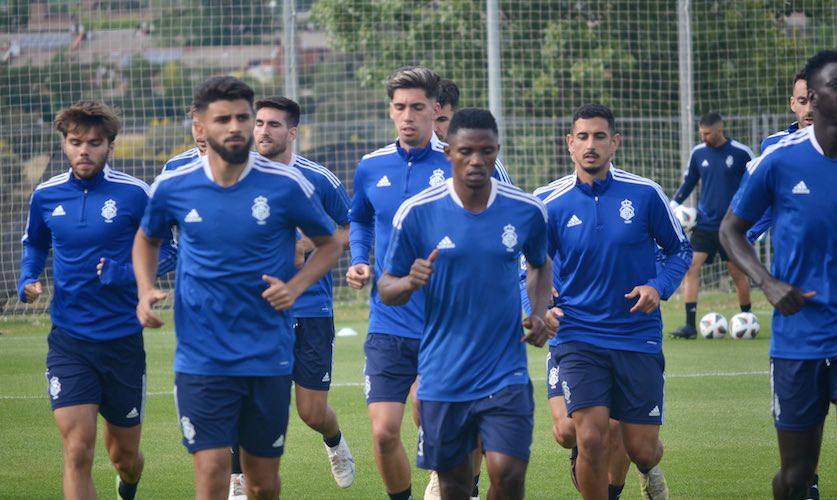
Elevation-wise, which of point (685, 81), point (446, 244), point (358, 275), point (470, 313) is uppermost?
point (685, 81)

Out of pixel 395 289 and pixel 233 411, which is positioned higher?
pixel 395 289

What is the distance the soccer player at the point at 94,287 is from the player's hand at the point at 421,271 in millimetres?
2043

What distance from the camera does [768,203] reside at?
640 cm

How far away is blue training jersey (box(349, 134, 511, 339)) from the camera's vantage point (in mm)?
7879

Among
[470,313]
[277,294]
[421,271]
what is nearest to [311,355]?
[277,294]

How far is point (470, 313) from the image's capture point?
6168 millimetres

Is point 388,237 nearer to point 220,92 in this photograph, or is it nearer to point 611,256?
point 611,256

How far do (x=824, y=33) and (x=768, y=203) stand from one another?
58.5 feet

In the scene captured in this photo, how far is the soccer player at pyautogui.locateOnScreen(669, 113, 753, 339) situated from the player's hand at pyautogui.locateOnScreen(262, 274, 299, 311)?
10559 millimetres

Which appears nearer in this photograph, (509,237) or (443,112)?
(509,237)

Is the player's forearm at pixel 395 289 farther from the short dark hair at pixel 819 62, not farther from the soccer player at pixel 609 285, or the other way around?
the short dark hair at pixel 819 62

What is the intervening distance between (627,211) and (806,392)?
174 cm

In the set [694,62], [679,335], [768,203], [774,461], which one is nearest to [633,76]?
[694,62]

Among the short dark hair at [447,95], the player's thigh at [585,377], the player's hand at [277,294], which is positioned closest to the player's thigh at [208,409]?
the player's hand at [277,294]
